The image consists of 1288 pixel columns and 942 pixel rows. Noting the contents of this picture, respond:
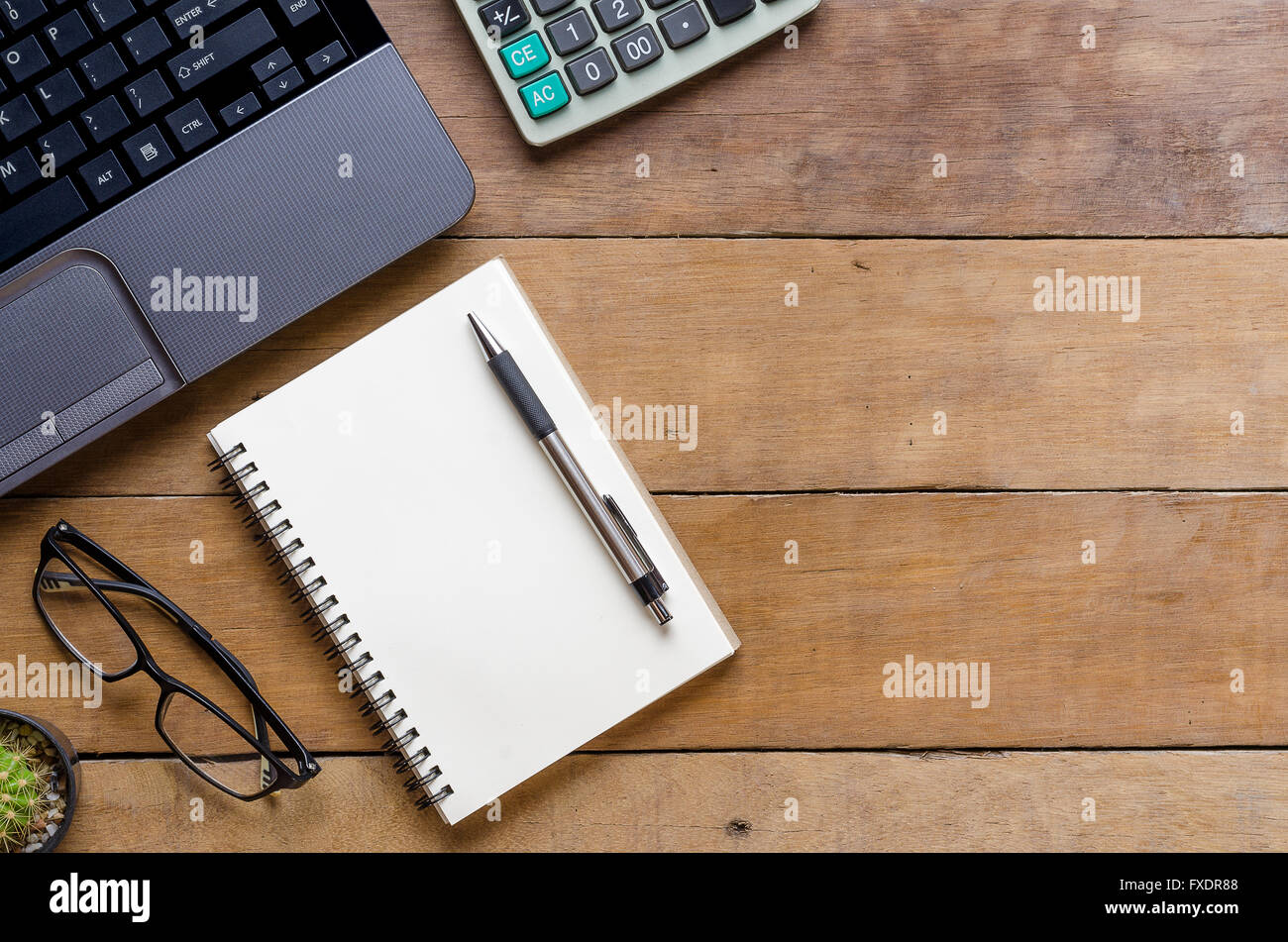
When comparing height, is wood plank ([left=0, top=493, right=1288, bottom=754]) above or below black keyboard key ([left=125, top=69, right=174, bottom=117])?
below

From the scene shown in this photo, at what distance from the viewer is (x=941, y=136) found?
621 millimetres

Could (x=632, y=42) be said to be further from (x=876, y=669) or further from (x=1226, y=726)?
(x=1226, y=726)

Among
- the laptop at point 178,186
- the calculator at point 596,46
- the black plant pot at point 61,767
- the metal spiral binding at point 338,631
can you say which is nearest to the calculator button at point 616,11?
the calculator at point 596,46

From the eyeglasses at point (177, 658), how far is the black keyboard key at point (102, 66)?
28 centimetres

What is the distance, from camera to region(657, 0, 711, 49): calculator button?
58 cm

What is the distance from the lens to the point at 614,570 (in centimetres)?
60

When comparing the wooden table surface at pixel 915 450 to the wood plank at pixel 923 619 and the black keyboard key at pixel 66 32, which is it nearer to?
the wood plank at pixel 923 619

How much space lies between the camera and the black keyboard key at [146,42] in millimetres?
531

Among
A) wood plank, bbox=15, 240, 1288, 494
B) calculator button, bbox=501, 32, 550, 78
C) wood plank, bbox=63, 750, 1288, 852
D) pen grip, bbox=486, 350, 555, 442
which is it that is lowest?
wood plank, bbox=63, 750, 1288, 852

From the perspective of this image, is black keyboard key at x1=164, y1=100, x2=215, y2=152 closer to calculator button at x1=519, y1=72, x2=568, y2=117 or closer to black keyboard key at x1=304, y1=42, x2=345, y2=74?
black keyboard key at x1=304, y1=42, x2=345, y2=74

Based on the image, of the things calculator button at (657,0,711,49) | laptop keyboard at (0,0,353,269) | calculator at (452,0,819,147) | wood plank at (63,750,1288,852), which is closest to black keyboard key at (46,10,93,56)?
laptop keyboard at (0,0,353,269)
